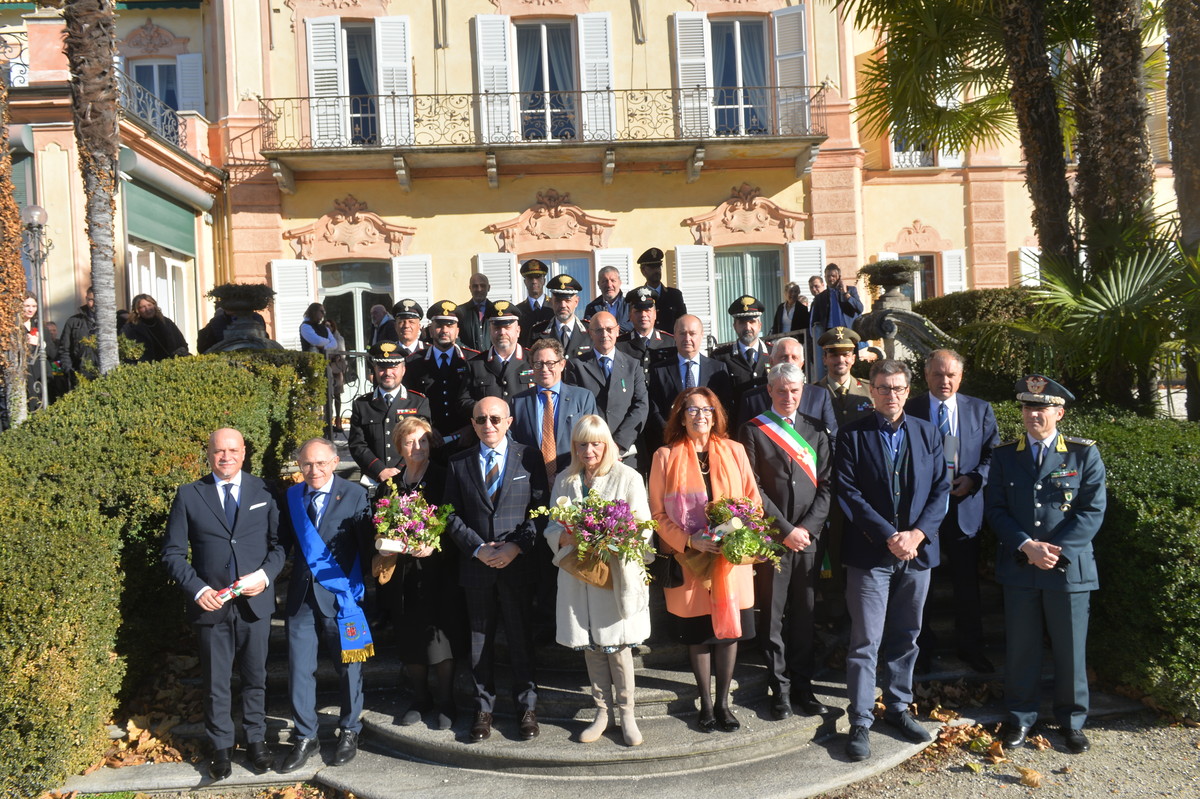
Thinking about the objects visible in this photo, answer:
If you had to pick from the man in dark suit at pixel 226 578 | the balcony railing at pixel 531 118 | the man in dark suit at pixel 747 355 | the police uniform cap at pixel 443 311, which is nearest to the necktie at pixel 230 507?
the man in dark suit at pixel 226 578

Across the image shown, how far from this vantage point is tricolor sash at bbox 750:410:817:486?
558 cm

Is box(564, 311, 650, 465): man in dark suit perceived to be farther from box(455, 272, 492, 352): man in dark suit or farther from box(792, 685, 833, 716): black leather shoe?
box(792, 685, 833, 716): black leather shoe

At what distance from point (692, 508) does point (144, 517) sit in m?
3.16

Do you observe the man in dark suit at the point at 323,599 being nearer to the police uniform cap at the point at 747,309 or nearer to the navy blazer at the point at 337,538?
the navy blazer at the point at 337,538

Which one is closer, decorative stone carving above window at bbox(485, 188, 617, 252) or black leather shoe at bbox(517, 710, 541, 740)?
black leather shoe at bbox(517, 710, 541, 740)

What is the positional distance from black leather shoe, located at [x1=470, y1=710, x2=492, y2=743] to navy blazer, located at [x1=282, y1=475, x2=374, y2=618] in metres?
1.00

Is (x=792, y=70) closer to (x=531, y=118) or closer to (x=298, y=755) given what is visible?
(x=531, y=118)

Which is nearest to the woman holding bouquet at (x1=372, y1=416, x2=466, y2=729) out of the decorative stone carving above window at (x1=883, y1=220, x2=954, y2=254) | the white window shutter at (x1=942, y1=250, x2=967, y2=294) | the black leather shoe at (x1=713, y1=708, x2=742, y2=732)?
the black leather shoe at (x1=713, y1=708, x2=742, y2=732)

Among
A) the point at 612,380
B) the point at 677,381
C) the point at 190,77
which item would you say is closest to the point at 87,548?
the point at 612,380

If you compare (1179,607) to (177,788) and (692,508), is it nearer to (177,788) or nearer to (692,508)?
(692,508)

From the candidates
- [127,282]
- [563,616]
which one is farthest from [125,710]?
[127,282]

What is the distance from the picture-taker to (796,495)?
553cm

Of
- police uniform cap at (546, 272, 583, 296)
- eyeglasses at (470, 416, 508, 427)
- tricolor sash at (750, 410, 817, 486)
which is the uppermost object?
police uniform cap at (546, 272, 583, 296)

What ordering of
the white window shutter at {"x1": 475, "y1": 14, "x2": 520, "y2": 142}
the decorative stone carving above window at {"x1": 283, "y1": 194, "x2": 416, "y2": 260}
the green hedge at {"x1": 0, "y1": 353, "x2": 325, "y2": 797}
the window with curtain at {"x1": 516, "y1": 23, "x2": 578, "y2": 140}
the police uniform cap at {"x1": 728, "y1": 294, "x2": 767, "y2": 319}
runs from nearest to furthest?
the green hedge at {"x1": 0, "y1": 353, "x2": 325, "y2": 797} < the police uniform cap at {"x1": 728, "y1": 294, "x2": 767, "y2": 319} < the white window shutter at {"x1": 475, "y1": 14, "x2": 520, "y2": 142} < the decorative stone carving above window at {"x1": 283, "y1": 194, "x2": 416, "y2": 260} < the window with curtain at {"x1": 516, "y1": 23, "x2": 578, "y2": 140}
